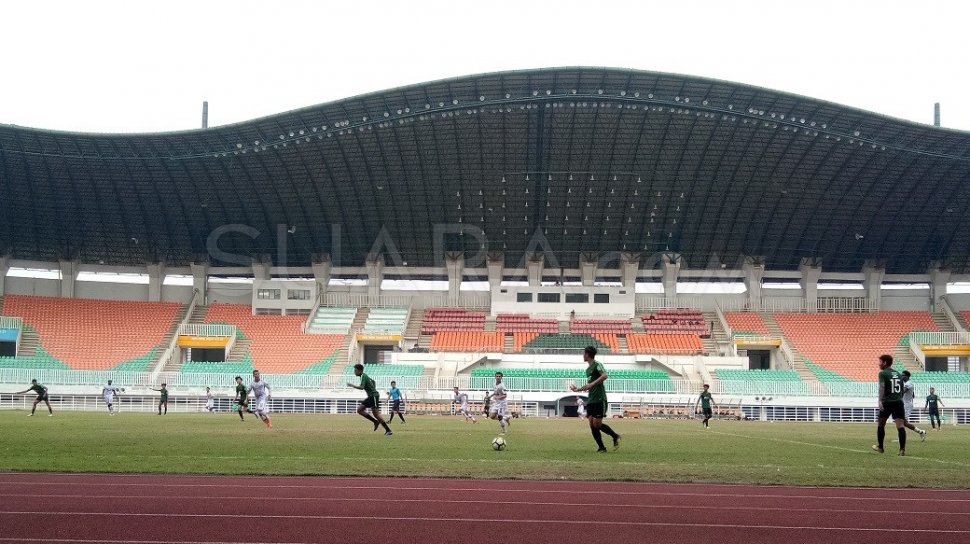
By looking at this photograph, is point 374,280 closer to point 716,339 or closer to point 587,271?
point 587,271

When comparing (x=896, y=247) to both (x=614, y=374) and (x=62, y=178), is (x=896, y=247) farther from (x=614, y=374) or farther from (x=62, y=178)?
(x=62, y=178)

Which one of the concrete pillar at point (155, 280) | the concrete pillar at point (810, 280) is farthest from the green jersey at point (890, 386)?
the concrete pillar at point (155, 280)

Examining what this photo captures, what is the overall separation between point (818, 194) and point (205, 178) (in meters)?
42.2

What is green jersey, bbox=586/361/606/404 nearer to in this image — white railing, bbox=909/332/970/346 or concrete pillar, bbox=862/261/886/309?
white railing, bbox=909/332/970/346

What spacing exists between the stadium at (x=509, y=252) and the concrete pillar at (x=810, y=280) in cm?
17

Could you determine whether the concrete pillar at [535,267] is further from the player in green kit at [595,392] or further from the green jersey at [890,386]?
the player in green kit at [595,392]

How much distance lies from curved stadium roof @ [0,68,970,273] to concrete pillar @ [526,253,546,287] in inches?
38.3

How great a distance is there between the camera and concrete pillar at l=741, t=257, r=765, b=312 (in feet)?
251

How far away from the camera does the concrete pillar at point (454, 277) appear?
76.6 meters

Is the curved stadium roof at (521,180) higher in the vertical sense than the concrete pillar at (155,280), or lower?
higher

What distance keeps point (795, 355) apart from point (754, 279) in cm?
884

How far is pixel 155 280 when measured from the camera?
77.5m

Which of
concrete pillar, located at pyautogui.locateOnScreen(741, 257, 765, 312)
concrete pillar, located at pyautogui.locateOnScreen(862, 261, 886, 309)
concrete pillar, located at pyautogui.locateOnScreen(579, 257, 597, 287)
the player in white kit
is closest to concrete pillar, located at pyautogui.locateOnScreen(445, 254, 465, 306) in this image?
concrete pillar, located at pyautogui.locateOnScreen(579, 257, 597, 287)

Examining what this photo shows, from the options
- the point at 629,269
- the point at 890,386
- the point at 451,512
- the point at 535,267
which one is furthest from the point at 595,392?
the point at 629,269
